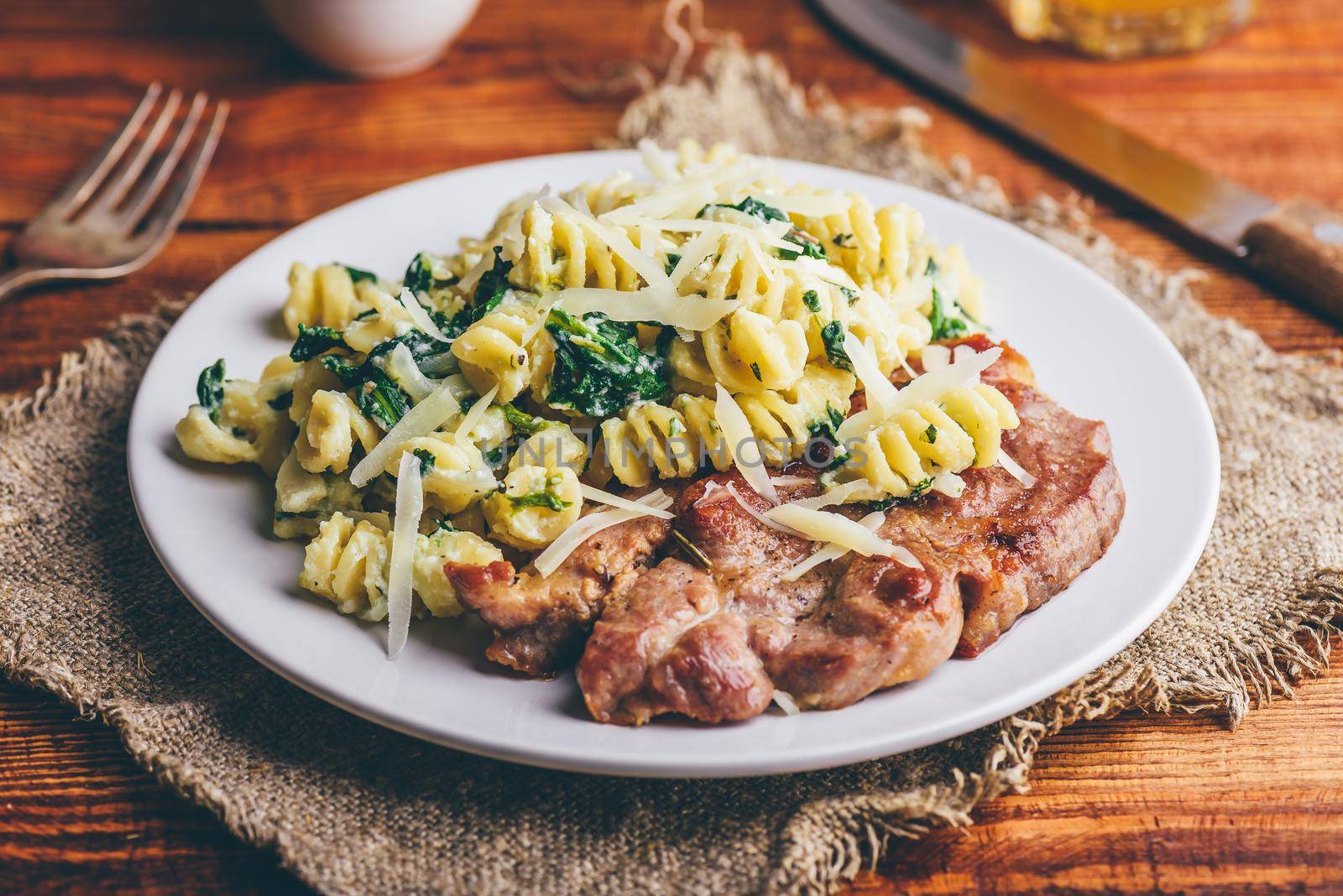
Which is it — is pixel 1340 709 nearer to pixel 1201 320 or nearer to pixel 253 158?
pixel 1201 320

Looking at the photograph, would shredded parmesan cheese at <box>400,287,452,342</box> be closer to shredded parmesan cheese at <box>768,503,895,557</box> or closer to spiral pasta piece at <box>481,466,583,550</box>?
spiral pasta piece at <box>481,466,583,550</box>

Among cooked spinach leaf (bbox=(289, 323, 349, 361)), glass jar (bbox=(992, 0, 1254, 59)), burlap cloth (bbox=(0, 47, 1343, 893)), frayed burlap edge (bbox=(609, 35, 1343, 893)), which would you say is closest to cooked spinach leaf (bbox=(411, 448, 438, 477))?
cooked spinach leaf (bbox=(289, 323, 349, 361))

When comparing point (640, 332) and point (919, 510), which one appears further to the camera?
point (640, 332)

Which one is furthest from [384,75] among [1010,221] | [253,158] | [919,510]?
[919,510]

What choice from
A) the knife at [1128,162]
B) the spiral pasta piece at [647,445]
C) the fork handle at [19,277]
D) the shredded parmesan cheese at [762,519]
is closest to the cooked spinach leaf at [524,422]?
the spiral pasta piece at [647,445]

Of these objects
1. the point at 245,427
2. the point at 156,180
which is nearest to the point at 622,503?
the point at 245,427

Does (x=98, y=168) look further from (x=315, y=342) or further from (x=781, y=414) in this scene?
(x=781, y=414)

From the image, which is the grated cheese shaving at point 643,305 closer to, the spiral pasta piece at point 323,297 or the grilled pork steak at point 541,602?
the grilled pork steak at point 541,602
